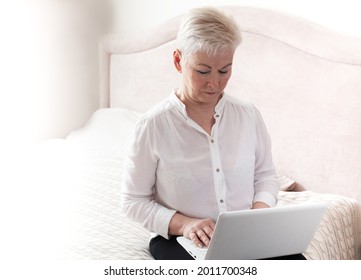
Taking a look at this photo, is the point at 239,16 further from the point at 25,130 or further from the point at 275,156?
the point at 25,130

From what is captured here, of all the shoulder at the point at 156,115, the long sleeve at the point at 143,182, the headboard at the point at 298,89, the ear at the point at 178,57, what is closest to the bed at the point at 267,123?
the headboard at the point at 298,89

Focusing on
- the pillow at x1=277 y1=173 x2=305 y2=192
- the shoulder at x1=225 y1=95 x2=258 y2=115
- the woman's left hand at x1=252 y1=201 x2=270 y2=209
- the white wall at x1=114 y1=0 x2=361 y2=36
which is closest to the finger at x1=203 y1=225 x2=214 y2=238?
the woman's left hand at x1=252 y1=201 x2=270 y2=209

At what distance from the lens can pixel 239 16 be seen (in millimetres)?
1645

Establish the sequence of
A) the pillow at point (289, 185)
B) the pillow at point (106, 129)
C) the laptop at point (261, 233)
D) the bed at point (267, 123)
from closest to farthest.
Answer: the laptop at point (261, 233)
the bed at point (267, 123)
the pillow at point (289, 185)
the pillow at point (106, 129)

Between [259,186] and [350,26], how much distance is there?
20.2 inches

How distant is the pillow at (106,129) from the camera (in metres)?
1.70

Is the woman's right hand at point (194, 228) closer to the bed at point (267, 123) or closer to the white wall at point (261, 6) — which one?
the bed at point (267, 123)

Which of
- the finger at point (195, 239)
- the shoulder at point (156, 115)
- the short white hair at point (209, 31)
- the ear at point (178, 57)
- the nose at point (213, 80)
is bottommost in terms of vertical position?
the finger at point (195, 239)

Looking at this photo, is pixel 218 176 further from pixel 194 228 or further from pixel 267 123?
pixel 267 123

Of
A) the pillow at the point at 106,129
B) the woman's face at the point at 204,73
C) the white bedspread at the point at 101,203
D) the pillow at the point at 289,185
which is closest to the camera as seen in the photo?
the woman's face at the point at 204,73

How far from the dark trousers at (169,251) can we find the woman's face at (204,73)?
0.26m

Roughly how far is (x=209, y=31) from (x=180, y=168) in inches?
9.6

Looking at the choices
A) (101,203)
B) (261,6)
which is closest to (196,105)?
(101,203)

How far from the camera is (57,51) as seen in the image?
1635 millimetres
